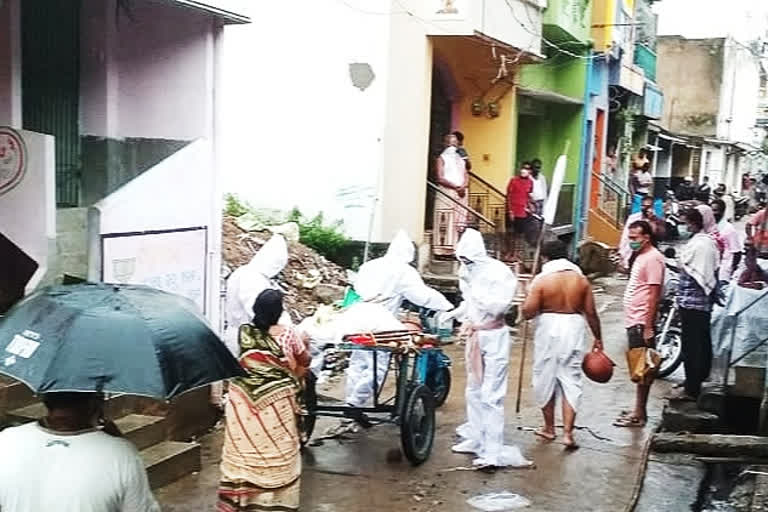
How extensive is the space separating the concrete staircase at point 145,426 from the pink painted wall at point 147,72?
2069mm

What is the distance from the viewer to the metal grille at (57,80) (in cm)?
693

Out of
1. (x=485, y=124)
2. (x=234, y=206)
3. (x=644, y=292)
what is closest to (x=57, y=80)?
(x=644, y=292)

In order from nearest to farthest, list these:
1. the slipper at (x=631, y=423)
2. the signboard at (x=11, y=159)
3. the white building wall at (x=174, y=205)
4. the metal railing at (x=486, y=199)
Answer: the signboard at (x=11, y=159), the white building wall at (x=174, y=205), the slipper at (x=631, y=423), the metal railing at (x=486, y=199)

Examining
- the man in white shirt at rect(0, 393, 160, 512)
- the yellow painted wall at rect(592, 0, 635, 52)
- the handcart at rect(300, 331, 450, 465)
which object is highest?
the yellow painted wall at rect(592, 0, 635, 52)

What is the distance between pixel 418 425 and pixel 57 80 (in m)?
3.70

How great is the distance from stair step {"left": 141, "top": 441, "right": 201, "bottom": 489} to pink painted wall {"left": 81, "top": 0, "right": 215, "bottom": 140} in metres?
2.40

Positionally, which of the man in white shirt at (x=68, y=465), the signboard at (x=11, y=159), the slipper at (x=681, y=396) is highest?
the signboard at (x=11, y=159)

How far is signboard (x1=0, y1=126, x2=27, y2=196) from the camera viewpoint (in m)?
6.14

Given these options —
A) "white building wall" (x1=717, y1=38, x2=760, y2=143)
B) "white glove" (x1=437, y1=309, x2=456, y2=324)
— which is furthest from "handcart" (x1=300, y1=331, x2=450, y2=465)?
"white building wall" (x1=717, y1=38, x2=760, y2=143)

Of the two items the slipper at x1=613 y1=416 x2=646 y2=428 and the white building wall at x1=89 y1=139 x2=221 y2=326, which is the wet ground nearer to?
the slipper at x1=613 y1=416 x2=646 y2=428

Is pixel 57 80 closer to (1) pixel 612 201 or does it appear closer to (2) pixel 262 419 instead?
(2) pixel 262 419

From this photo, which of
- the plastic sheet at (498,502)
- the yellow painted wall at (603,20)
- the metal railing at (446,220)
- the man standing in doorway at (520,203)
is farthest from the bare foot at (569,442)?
the yellow painted wall at (603,20)

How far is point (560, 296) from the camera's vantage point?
7656 mm

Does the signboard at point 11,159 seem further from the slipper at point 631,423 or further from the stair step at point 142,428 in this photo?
the slipper at point 631,423
